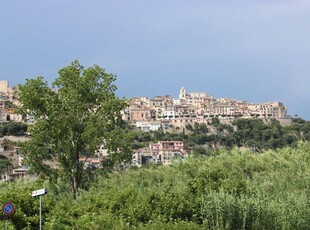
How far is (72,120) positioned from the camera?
1920 cm

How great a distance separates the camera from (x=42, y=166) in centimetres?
1927

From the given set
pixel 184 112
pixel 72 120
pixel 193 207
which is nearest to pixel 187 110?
pixel 184 112

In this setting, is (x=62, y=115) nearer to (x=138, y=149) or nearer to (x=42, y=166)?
(x=42, y=166)

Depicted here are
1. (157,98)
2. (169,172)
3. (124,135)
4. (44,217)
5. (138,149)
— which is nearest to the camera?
(44,217)

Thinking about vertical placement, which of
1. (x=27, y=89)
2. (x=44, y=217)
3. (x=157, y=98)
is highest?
(x=157, y=98)

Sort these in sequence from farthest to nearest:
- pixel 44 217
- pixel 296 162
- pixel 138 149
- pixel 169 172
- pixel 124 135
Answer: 1. pixel 138 149
2. pixel 124 135
3. pixel 169 172
4. pixel 296 162
5. pixel 44 217

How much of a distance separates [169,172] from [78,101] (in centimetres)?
378

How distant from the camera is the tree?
18.9 meters

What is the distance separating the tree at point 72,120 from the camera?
18891mm

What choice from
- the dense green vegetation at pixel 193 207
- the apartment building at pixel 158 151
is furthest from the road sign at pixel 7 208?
the apartment building at pixel 158 151

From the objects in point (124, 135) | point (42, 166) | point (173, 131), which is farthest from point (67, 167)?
point (173, 131)

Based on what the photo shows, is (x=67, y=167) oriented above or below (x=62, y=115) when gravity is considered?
below

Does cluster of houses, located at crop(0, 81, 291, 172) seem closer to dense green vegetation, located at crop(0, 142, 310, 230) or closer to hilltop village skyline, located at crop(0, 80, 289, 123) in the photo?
hilltop village skyline, located at crop(0, 80, 289, 123)

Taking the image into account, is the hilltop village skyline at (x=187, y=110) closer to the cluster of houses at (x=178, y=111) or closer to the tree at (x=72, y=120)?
the cluster of houses at (x=178, y=111)
